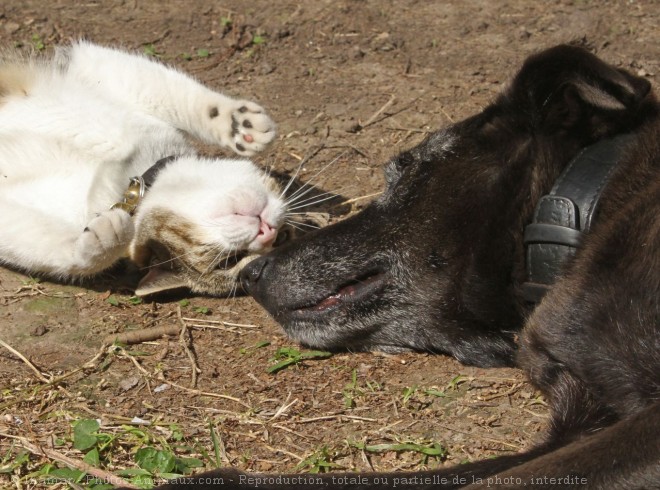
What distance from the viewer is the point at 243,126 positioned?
4707mm

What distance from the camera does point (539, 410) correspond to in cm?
327

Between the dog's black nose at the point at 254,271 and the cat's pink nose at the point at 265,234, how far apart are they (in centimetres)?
43

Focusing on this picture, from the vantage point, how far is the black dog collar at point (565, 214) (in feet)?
10.4

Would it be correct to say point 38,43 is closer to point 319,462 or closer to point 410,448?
point 319,462

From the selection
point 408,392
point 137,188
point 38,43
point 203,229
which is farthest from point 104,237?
point 38,43

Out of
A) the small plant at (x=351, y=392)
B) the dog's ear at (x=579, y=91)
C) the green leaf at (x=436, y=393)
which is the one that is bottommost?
the small plant at (x=351, y=392)

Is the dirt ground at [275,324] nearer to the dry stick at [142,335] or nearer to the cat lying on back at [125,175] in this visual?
the dry stick at [142,335]

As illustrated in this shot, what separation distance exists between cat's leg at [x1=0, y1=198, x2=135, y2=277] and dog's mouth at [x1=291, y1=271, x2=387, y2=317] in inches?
35.6

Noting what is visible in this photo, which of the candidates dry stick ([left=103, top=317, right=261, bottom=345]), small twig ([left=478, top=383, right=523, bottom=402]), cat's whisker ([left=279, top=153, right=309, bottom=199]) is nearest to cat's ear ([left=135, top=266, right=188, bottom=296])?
dry stick ([left=103, top=317, right=261, bottom=345])

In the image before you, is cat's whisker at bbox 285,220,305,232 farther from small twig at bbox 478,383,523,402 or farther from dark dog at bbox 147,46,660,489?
small twig at bbox 478,383,523,402

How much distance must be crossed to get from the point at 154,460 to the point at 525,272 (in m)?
1.44

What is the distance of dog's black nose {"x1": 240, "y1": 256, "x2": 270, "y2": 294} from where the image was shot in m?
3.74

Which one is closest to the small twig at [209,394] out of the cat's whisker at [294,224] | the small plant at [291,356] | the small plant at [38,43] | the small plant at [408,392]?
the small plant at [291,356]

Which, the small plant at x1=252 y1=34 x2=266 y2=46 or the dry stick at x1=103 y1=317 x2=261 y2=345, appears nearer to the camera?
the dry stick at x1=103 y1=317 x2=261 y2=345
